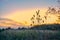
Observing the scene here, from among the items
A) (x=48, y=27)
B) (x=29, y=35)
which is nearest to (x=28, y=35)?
(x=29, y=35)

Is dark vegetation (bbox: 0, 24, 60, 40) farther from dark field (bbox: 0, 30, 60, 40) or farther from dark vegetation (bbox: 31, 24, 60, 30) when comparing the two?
dark vegetation (bbox: 31, 24, 60, 30)

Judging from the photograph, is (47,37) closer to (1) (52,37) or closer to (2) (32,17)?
(1) (52,37)

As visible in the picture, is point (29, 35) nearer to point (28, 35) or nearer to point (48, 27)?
point (28, 35)

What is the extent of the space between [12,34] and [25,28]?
127 cm

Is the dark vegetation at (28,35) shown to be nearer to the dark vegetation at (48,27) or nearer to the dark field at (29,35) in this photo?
the dark field at (29,35)

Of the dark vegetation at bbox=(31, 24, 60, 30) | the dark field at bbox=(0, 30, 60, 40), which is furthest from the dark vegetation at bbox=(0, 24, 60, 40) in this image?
the dark vegetation at bbox=(31, 24, 60, 30)

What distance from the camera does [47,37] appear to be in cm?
1047

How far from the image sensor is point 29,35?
10.5 metres

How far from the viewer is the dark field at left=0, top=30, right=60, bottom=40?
10359 mm

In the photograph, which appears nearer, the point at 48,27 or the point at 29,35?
the point at 29,35

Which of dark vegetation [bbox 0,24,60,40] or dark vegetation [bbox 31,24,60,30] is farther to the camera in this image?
dark vegetation [bbox 31,24,60,30]

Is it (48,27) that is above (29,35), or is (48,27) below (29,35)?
above

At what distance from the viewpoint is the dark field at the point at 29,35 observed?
10359mm

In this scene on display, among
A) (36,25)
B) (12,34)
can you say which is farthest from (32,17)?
(12,34)
